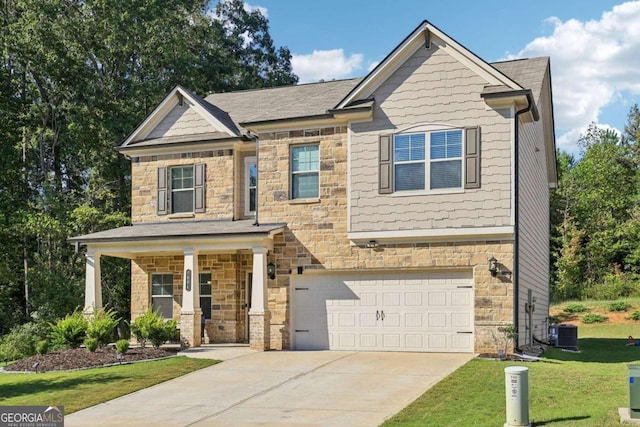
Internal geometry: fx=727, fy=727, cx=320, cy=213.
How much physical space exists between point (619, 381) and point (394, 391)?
432cm

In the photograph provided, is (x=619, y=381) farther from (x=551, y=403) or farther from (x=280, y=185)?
(x=280, y=185)

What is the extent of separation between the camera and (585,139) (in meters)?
53.3

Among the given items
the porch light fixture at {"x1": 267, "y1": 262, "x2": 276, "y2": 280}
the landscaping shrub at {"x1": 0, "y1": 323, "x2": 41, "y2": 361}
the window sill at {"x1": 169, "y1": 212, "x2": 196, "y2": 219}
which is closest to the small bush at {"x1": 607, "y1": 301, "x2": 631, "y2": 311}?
the porch light fixture at {"x1": 267, "y1": 262, "x2": 276, "y2": 280}

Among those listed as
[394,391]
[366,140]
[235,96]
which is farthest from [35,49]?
[394,391]

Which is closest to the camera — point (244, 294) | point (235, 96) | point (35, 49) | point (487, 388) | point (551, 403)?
point (551, 403)

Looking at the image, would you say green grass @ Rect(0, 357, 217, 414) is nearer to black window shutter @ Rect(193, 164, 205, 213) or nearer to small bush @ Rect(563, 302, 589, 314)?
black window shutter @ Rect(193, 164, 205, 213)

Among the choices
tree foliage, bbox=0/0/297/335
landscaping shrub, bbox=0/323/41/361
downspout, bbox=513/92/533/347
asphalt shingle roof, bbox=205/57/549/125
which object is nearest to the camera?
downspout, bbox=513/92/533/347

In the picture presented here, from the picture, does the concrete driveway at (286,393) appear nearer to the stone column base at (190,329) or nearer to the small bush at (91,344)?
the stone column base at (190,329)

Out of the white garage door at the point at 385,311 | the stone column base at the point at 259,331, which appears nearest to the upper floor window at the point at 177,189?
the stone column base at the point at 259,331

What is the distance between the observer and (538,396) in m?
12.3

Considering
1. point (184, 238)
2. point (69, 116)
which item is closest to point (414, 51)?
point (184, 238)

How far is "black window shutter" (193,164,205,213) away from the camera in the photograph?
22609 millimetres

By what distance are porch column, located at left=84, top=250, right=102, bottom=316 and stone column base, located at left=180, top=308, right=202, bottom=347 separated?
2.97 m

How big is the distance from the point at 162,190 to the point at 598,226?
32152mm
